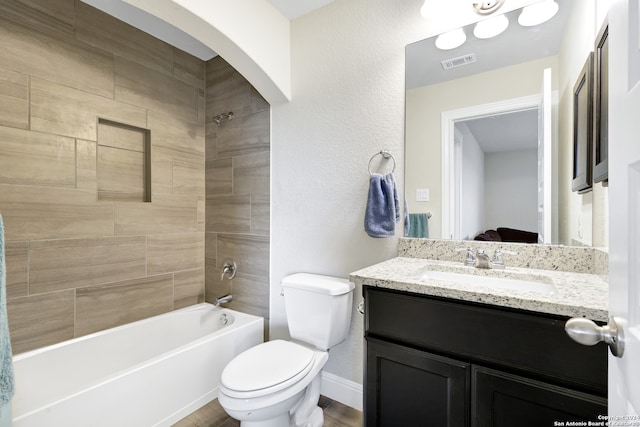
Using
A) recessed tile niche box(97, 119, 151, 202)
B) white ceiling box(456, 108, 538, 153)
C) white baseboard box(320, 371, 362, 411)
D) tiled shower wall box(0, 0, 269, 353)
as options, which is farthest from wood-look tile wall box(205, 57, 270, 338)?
white ceiling box(456, 108, 538, 153)

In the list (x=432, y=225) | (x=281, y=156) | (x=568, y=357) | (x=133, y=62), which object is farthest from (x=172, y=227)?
(x=568, y=357)

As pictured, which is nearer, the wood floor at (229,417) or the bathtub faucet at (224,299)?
the wood floor at (229,417)

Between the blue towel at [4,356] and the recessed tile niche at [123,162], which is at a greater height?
the recessed tile niche at [123,162]

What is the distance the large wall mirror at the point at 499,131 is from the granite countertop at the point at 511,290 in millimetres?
209

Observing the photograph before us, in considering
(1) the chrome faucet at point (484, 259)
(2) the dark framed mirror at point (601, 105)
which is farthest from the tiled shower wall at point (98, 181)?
(2) the dark framed mirror at point (601, 105)

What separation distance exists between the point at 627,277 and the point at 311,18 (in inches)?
82.4

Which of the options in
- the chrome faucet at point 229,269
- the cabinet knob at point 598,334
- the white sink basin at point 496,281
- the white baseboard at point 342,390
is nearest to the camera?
the cabinet knob at point 598,334

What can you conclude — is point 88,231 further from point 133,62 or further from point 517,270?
point 517,270

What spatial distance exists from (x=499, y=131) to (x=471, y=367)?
3.51 feet

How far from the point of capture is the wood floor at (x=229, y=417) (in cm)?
164

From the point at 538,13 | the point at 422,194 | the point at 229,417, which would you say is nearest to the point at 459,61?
the point at 538,13

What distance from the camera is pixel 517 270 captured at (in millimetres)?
1304

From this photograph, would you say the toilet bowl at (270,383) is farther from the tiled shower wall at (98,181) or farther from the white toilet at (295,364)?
the tiled shower wall at (98,181)

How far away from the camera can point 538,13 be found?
133 centimetres
